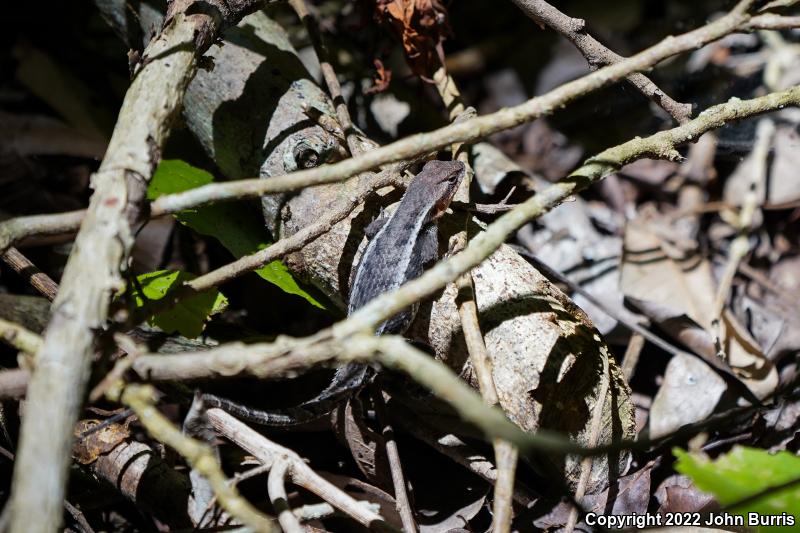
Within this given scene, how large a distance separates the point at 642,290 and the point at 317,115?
7.07 ft

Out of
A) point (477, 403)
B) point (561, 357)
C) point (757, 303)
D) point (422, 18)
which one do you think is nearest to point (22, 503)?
point (477, 403)

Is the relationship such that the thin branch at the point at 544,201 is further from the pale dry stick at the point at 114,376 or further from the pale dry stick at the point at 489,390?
the pale dry stick at the point at 114,376

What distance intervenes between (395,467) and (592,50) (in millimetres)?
2081

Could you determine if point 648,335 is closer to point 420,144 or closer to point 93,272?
point 420,144

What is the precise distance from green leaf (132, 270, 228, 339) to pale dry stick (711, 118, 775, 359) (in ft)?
8.52

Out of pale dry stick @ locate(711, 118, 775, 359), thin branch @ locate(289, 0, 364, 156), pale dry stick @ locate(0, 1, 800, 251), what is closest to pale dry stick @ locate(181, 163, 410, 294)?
thin branch @ locate(289, 0, 364, 156)

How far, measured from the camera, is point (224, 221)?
3271 millimetres

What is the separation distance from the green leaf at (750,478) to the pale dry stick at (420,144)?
44.5 inches

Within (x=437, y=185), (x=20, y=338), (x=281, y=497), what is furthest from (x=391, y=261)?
(x=20, y=338)

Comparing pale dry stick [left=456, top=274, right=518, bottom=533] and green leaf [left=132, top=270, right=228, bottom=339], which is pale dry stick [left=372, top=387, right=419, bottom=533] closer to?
pale dry stick [left=456, top=274, right=518, bottom=533]

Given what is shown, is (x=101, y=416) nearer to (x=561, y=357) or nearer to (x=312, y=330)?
(x=312, y=330)

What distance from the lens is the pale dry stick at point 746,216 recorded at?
12.3 feet

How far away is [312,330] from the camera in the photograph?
12.5ft

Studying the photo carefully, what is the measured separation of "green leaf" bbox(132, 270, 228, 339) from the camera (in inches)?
112
